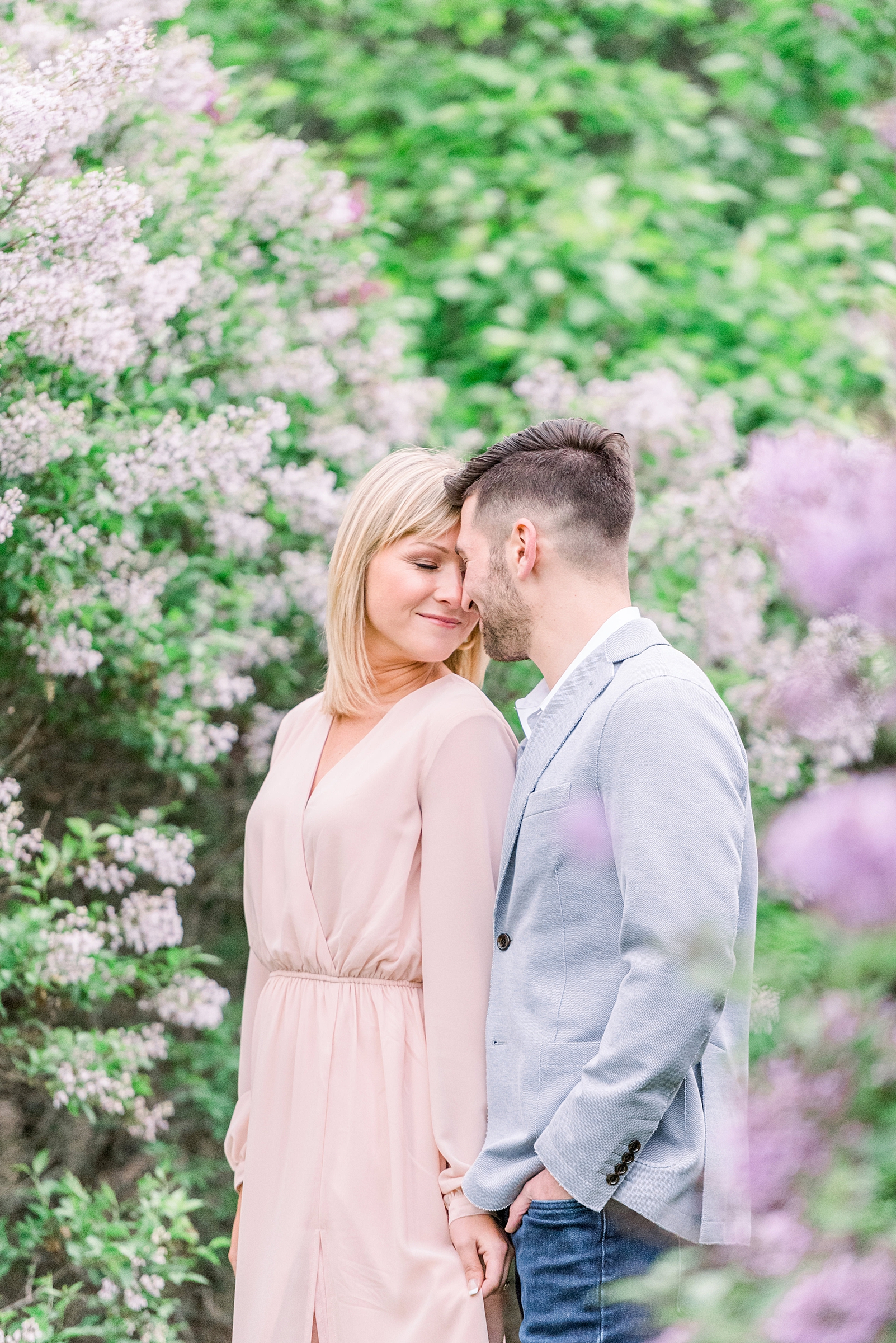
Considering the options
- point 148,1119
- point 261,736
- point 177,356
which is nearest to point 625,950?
point 148,1119

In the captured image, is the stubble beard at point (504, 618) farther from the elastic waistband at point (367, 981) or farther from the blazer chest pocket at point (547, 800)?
the elastic waistband at point (367, 981)

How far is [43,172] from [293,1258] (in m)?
2.09

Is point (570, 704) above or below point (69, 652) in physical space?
above

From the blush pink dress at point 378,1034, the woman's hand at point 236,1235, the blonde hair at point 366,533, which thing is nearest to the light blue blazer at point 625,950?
the blush pink dress at point 378,1034

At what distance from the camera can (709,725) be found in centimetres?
165

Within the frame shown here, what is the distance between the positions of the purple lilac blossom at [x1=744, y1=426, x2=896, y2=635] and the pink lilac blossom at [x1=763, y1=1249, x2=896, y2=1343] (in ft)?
1.01

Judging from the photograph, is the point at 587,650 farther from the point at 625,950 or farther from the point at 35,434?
the point at 35,434

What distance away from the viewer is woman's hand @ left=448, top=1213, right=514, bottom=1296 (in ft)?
5.98

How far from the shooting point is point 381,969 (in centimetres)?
202

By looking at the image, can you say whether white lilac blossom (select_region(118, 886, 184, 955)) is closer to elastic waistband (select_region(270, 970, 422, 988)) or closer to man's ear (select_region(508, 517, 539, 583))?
elastic waistband (select_region(270, 970, 422, 988))

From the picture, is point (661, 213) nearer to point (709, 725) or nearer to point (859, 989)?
point (709, 725)

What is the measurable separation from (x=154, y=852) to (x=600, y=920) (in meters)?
1.41

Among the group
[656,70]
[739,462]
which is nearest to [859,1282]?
[739,462]

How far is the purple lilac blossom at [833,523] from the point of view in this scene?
1.96 feet
